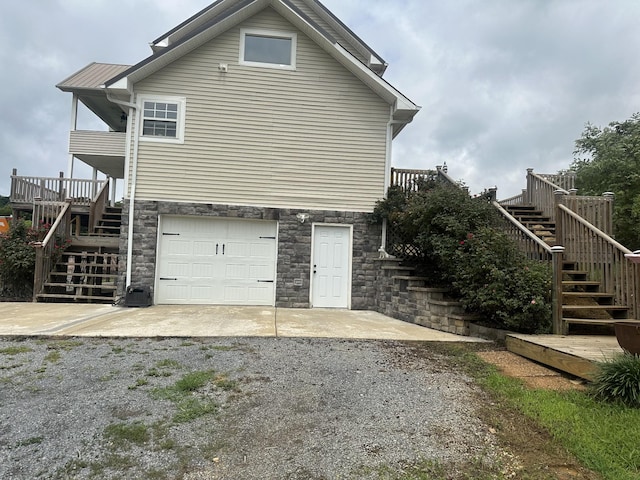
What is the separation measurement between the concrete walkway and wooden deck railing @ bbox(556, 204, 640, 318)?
8.10 feet

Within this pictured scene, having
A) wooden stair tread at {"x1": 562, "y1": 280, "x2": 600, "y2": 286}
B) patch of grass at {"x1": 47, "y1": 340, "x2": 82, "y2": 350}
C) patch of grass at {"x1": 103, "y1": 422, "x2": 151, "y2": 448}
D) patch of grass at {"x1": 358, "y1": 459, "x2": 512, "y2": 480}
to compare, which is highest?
wooden stair tread at {"x1": 562, "y1": 280, "x2": 600, "y2": 286}

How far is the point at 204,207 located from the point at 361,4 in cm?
853

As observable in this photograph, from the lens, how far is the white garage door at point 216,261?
8867 millimetres

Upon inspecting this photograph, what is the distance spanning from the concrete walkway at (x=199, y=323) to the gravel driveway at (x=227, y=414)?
96cm

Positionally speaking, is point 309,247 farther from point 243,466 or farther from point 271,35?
point 243,466

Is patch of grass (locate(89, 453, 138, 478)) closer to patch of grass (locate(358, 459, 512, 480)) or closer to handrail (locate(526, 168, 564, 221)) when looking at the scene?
patch of grass (locate(358, 459, 512, 480))

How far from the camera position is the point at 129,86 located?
338 inches

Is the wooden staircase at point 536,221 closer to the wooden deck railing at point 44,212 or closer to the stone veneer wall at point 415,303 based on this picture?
the stone veneer wall at point 415,303

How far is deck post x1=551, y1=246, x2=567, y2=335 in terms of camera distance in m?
5.45

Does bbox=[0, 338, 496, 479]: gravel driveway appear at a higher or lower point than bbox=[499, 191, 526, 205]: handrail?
lower

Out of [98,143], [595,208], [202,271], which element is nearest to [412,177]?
[595,208]

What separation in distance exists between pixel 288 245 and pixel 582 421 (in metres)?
6.84

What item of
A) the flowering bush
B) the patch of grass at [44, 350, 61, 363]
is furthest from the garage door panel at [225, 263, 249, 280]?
the patch of grass at [44, 350, 61, 363]

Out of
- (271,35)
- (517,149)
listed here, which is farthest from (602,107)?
(271,35)
